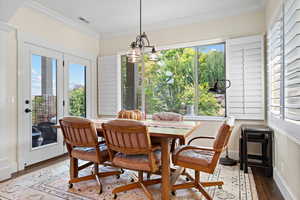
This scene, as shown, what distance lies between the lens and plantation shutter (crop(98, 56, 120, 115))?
14.4 ft

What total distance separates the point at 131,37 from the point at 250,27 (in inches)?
96.9

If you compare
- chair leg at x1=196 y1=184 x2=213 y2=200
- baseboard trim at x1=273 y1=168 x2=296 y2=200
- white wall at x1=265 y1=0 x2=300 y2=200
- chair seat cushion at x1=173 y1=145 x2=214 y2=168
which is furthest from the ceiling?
chair leg at x1=196 y1=184 x2=213 y2=200

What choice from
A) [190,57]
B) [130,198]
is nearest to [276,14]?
[190,57]

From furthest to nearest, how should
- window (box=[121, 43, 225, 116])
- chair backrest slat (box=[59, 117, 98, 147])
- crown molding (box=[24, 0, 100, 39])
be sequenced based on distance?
1. window (box=[121, 43, 225, 116])
2. crown molding (box=[24, 0, 100, 39])
3. chair backrest slat (box=[59, 117, 98, 147])

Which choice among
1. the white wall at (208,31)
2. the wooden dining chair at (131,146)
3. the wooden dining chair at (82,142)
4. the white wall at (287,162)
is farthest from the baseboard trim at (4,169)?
the white wall at (287,162)

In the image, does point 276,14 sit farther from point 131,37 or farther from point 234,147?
point 131,37

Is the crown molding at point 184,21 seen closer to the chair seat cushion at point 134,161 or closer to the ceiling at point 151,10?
the ceiling at point 151,10

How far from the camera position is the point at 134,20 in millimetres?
3783

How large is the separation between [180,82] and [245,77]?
125 cm

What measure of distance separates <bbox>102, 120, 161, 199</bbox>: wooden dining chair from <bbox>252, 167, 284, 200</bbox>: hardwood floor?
1.33 metres

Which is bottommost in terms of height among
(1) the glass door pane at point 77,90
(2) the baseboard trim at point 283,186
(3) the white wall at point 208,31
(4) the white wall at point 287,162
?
(2) the baseboard trim at point 283,186

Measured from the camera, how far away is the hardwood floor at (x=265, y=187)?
6.88ft

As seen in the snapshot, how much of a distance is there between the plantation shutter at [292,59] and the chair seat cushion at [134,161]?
141cm

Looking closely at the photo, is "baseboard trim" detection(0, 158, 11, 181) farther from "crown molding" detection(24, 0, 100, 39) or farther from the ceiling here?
the ceiling
